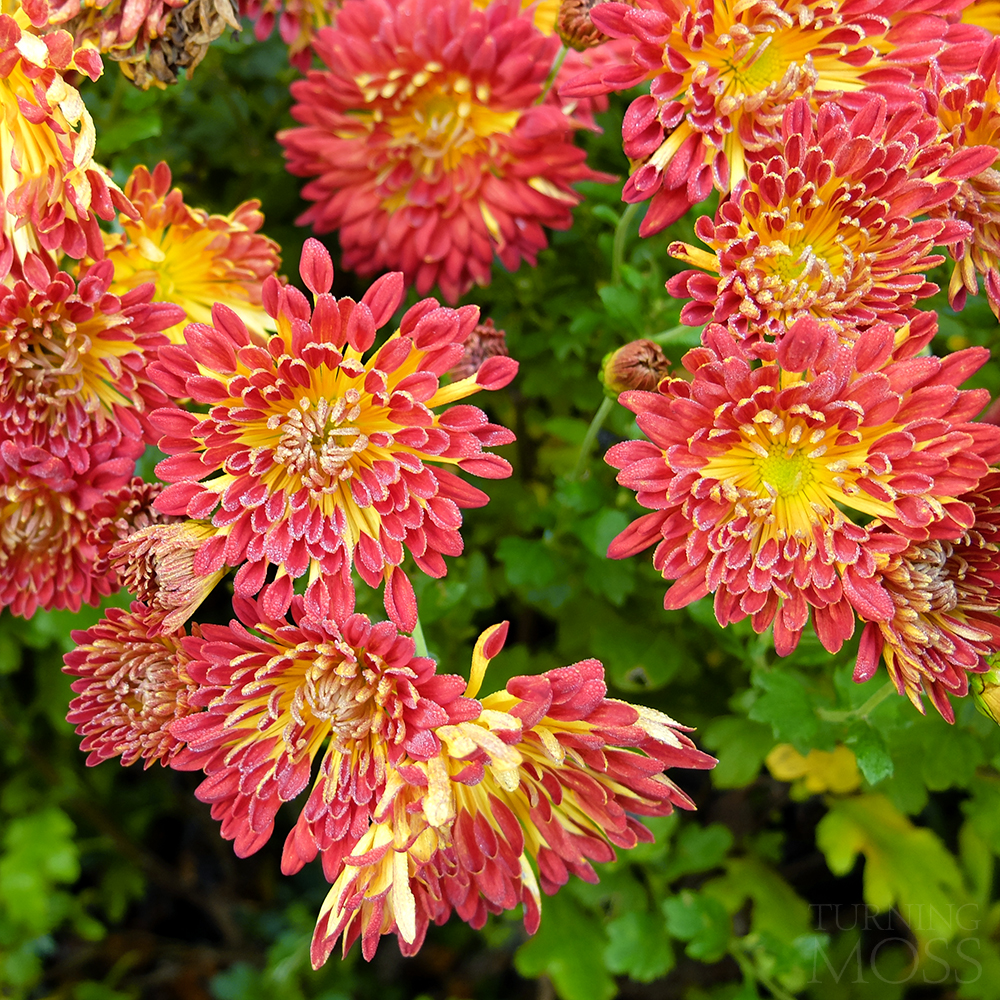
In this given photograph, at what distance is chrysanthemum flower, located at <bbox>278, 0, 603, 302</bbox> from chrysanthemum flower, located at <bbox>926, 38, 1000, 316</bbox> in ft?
1.28

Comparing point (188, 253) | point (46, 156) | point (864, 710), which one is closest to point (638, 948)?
point (864, 710)

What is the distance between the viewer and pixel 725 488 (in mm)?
756

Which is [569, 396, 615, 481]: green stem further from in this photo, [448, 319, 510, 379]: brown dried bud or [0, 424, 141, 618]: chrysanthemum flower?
[0, 424, 141, 618]: chrysanthemum flower

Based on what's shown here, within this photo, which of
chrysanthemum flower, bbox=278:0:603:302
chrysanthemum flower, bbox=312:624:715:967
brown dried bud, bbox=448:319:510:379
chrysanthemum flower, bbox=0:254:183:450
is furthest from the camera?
chrysanthemum flower, bbox=278:0:603:302

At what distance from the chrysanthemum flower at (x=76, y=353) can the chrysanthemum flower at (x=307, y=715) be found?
262 mm

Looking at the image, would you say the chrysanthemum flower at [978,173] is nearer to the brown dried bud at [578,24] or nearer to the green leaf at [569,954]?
the brown dried bud at [578,24]

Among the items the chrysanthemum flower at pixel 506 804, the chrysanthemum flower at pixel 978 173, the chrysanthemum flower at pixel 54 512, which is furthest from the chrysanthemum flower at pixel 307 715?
the chrysanthemum flower at pixel 978 173

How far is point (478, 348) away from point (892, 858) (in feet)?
3.19

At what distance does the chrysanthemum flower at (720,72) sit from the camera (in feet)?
2.55

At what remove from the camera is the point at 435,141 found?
1084 mm

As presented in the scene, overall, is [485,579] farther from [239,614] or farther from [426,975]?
[426,975]

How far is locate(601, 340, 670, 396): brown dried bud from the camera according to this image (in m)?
0.83

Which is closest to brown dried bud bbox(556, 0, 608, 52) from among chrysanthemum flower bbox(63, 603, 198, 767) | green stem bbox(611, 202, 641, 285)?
green stem bbox(611, 202, 641, 285)

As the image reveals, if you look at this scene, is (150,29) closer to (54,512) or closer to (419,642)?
(54,512)
